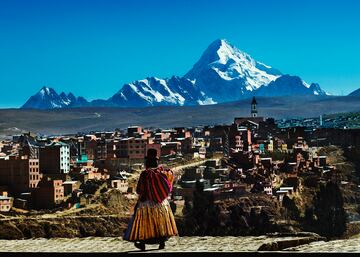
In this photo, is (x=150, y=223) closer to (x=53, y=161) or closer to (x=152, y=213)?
(x=152, y=213)

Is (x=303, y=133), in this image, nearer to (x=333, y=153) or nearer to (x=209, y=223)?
(x=333, y=153)

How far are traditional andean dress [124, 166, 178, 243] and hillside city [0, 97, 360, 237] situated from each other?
17252mm

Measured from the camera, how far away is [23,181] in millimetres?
37812

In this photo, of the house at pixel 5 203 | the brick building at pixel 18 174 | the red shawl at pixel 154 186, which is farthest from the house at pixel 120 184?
the red shawl at pixel 154 186

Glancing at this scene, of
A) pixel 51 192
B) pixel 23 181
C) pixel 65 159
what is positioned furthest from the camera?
pixel 65 159

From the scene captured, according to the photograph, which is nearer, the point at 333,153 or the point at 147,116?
the point at 333,153

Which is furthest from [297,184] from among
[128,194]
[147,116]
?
[147,116]

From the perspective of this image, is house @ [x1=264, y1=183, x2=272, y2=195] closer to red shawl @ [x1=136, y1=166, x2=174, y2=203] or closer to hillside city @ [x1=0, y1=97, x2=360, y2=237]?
hillside city @ [x1=0, y1=97, x2=360, y2=237]

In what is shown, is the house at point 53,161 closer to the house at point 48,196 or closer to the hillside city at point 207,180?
the hillside city at point 207,180

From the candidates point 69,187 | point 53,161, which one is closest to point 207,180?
point 53,161

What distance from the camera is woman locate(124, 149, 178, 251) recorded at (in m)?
6.17

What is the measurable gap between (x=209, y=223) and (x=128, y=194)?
10.8m

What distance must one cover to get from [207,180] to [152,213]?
121 feet

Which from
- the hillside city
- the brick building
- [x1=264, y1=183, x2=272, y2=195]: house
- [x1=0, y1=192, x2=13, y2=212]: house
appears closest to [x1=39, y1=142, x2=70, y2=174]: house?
the hillside city
